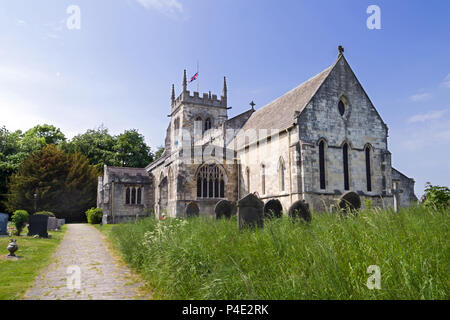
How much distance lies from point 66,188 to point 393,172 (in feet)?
116

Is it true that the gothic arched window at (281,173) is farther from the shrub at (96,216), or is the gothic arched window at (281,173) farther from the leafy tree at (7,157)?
the leafy tree at (7,157)

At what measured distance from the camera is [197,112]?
38875mm

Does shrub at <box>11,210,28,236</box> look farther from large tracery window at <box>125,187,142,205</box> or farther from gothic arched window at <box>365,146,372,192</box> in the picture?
gothic arched window at <box>365,146,372,192</box>

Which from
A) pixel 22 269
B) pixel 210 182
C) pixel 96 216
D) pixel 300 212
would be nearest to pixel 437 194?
pixel 300 212

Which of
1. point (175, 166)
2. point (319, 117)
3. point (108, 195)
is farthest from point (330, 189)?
point (108, 195)

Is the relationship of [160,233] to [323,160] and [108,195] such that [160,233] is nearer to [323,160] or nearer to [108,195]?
[323,160]

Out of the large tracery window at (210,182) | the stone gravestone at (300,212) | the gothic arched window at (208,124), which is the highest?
the gothic arched window at (208,124)

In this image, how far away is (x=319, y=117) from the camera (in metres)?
20.8

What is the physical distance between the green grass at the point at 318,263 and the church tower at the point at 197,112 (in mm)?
31937

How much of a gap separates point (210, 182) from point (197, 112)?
15337 millimetres

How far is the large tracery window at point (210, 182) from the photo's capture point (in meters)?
25.3

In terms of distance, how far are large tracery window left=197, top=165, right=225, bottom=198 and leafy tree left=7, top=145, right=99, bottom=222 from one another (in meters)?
22.3

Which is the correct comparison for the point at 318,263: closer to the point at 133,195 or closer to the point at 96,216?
the point at 133,195

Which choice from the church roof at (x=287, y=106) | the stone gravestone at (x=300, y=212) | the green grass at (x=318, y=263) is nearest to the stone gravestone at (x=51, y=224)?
the church roof at (x=287, y=106)
